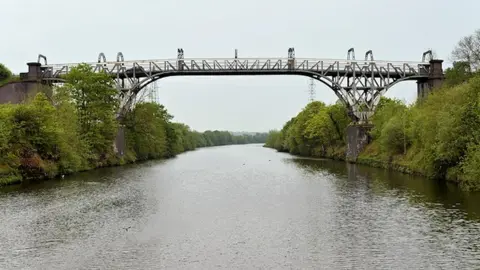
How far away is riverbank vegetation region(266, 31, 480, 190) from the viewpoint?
119ft

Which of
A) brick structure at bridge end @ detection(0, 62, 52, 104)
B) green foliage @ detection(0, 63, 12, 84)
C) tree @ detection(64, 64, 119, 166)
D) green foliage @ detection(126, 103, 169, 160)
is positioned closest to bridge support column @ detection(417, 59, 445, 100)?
tree @ detection(64, 64, 119, 166)

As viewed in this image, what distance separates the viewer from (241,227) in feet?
78.3

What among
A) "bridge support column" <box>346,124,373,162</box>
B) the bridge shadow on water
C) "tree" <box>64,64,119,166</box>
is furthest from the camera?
"bridge support column" <box>346,124,373,162</box>

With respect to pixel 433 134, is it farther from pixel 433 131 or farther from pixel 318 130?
pixel 318 130

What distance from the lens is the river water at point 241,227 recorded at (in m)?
17.9

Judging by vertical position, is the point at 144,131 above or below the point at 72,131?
above

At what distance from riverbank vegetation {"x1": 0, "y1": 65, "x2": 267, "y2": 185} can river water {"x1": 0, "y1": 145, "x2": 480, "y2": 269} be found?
6.76 meters

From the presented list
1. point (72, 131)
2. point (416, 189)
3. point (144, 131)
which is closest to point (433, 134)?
point (416, 189)

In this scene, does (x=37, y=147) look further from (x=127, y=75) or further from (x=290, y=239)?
(x=290, y=239)

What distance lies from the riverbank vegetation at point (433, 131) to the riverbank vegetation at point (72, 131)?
33.3 m

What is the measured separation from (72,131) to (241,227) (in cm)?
3719

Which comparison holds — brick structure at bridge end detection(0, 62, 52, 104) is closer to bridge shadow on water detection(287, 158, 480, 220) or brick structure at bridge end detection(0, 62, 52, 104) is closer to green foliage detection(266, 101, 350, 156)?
bridge shadow on water detection(287, 158, 480, 220)

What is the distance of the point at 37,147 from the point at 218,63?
2778 centimetres

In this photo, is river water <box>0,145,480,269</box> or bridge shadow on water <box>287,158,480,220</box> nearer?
river water <box>0,145,480,269</box>
